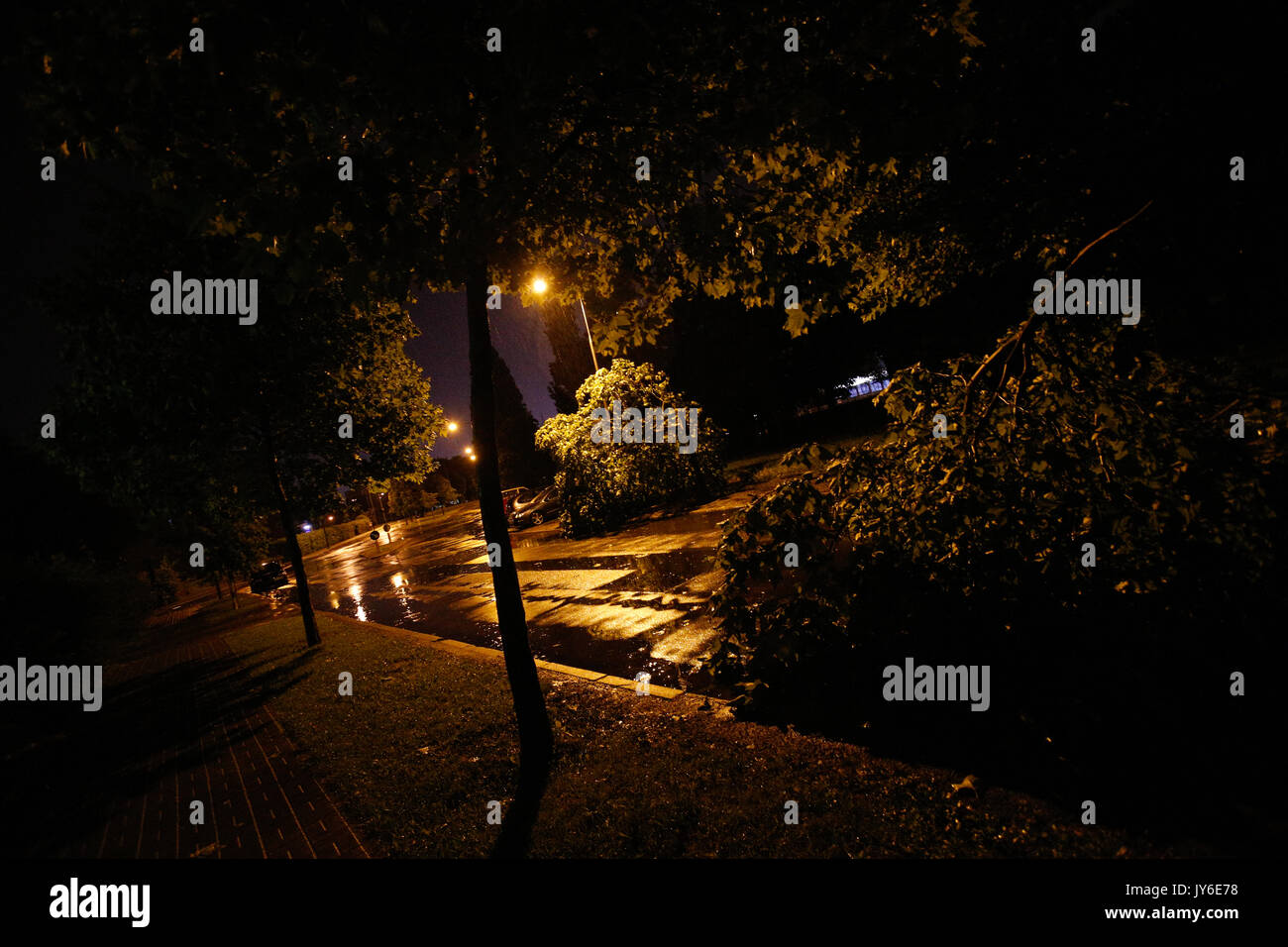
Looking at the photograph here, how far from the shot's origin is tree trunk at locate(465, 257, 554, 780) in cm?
443

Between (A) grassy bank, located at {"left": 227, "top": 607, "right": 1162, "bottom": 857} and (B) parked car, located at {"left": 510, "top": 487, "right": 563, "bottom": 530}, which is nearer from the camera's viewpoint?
(A) grassy bank, located at {"left": 227, "top": 607, "right": 1162, "bottom": 857}

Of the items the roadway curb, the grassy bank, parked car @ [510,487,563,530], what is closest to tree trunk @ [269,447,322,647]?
the roadway curb

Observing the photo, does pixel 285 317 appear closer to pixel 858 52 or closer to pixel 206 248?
pixel 206 248

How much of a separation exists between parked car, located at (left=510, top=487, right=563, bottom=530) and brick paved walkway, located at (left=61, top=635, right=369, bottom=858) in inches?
695

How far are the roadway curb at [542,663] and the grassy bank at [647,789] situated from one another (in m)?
0.18

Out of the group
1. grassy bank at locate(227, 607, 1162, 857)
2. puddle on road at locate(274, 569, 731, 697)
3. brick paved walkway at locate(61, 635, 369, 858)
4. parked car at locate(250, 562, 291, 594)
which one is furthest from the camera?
parked car at locate(250, 562, 291, 594)

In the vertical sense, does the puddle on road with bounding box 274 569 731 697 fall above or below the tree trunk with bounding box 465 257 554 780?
below

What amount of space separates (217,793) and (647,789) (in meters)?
4.56

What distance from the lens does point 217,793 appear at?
5.15 meters

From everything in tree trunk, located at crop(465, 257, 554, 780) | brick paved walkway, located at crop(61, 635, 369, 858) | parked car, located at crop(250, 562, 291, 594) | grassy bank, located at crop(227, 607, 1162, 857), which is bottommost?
parked car, located at crop(250, 562, 291, 594)

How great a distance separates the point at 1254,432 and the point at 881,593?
2375 mm

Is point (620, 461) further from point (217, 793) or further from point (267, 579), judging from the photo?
point (267, 579)

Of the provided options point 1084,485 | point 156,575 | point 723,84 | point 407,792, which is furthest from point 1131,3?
point 156,575

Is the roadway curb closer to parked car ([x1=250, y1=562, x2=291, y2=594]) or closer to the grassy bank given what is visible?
the grassy bank
